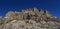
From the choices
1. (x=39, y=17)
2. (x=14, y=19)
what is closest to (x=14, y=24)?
(x=14, y=19)

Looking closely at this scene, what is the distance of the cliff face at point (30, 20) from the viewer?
275ft

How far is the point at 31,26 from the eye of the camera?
82750mm

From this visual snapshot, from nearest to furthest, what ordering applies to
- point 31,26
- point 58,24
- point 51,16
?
point 31,26 < point 58,24 < point 51,16

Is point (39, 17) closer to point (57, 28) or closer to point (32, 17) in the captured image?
point (32, 17)

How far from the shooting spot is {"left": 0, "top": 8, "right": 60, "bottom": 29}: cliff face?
83938 mm

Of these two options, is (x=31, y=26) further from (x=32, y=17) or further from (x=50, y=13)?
(x=50, y=13)

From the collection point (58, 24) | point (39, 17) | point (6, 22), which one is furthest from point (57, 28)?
point (6, 22)

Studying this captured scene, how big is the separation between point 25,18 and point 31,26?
7797mm

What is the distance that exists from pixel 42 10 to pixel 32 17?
10.5 meters

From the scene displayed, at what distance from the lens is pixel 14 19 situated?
9069cm

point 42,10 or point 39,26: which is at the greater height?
point 42,10

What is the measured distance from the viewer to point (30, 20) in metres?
87.2

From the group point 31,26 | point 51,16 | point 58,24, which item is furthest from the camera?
point 51,16

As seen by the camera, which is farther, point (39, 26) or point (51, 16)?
point (51, 16)
